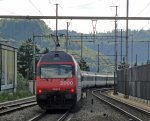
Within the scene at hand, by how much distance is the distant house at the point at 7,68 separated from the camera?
4725cm

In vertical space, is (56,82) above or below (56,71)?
below

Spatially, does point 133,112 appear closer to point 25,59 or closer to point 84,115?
point 84,115

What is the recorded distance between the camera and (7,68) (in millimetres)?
50688

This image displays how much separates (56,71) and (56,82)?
2.07 ft

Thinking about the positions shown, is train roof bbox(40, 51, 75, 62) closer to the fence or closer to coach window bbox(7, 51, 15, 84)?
the fence

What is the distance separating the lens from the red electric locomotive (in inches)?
1009

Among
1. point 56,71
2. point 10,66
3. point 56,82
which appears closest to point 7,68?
point 10,66

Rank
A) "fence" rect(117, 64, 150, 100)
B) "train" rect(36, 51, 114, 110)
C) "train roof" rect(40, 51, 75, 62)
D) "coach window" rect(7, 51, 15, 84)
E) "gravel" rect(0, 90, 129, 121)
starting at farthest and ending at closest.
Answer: "coach window" rect(7, 51, 15, 84) → "fence" rect(117, 64, 150, 100) → "train roof" rect(40, 51, 75, 62) → "train" rect(36, 51, 114, 110) → "gravel" rect(0, 90, 129, 121)

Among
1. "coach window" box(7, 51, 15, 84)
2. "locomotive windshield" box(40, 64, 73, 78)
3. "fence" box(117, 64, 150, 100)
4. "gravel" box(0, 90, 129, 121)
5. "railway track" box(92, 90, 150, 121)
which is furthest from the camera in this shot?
"coach window" box(7, 51, 15, 84)

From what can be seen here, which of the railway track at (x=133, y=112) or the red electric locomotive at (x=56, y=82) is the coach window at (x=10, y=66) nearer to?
the railway track at (x=133, y=112)

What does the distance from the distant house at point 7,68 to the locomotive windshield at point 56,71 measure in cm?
2056

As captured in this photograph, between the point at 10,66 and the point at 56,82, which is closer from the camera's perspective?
the point at 56,82

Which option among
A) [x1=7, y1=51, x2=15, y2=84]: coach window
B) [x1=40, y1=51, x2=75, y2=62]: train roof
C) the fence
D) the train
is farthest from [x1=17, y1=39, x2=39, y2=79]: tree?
the train

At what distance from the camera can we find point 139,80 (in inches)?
1641
